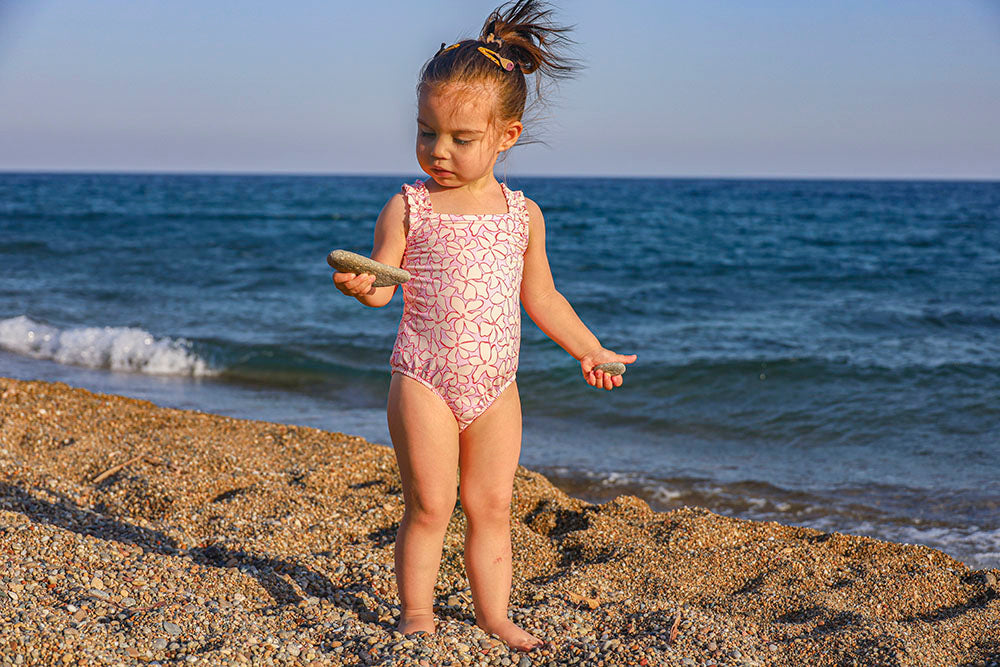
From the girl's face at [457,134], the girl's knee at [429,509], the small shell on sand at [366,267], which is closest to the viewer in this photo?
the small shell on sand at [366,267]

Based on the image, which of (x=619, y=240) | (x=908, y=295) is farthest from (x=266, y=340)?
(x=619, y=240)

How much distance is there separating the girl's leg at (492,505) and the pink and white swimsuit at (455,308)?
67mm

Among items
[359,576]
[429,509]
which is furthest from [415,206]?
[359,576]

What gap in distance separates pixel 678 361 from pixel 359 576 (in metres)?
6.00

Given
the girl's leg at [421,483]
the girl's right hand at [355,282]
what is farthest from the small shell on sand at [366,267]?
the girl's leg at [421,483]

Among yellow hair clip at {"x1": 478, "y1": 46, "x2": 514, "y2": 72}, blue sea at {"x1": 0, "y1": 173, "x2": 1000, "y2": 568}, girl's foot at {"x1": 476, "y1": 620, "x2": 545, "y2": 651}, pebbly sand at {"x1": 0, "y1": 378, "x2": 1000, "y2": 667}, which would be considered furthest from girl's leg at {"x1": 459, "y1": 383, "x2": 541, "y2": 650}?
blue sea at {"x1": 0, "y1": 173, "x2": 1000, "y2": 568}

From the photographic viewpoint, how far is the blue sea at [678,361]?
5684 mm

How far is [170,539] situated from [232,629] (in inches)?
42.9

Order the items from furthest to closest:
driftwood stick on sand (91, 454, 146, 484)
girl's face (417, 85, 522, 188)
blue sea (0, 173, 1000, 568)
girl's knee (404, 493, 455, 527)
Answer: blue sea (0, 173, 1000, 568) < driftwood stick on sand (91, 454, 146, 484) < girl's knee (404, 493, 455, 527) < girl's face (417, 85, 522, 188)

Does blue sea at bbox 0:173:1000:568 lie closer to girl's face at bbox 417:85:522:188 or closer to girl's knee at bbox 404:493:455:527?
girl's knee at bbox 404:493:455:527

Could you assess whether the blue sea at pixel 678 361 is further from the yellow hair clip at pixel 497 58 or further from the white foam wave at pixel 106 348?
the yellow hair clip at pixel 497 58

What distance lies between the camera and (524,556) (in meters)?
3.88

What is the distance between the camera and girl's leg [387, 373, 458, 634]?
2695 millimetres

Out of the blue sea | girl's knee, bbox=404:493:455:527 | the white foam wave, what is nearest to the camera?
girl's knee, bbox=404:493:455:527
